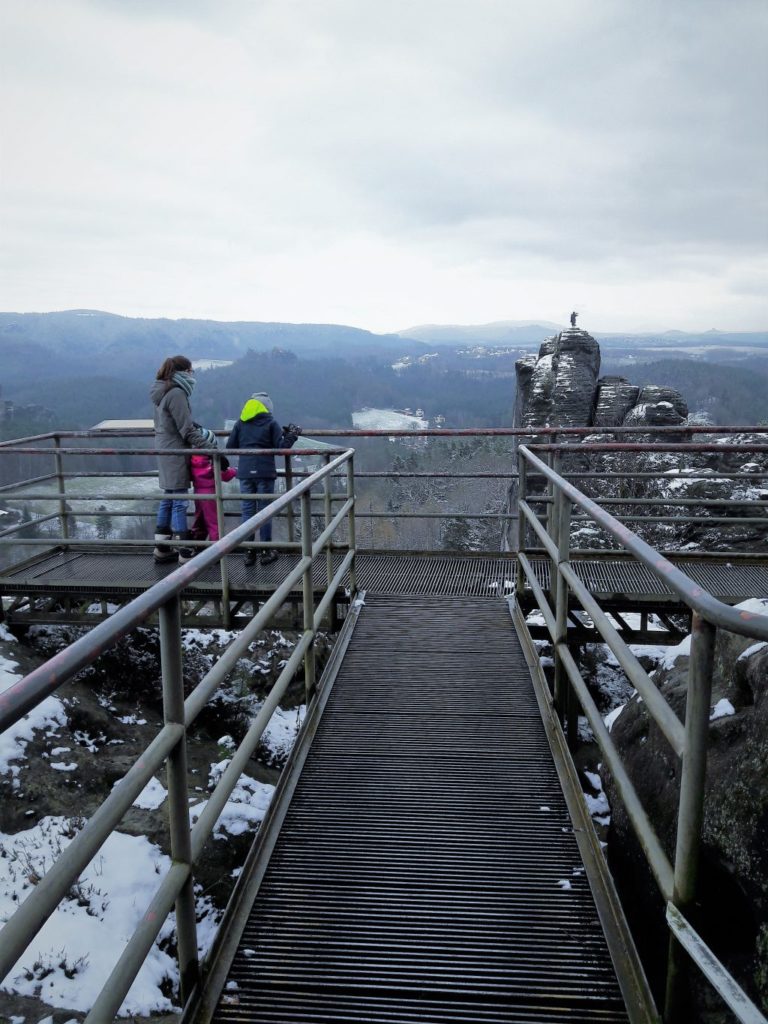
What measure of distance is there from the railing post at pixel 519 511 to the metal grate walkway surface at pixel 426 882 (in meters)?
1.51

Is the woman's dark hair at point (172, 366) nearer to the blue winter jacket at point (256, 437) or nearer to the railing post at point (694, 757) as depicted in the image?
the blue winter jacket at point (256, 437)

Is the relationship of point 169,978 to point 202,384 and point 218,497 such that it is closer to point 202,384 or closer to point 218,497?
point 218,497

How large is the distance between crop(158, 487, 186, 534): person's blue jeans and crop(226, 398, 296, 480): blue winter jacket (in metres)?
0.68

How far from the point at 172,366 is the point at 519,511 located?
3.34m

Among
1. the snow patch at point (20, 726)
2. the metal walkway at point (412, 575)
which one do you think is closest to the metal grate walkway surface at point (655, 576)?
the metal walkway at point (412, 575)

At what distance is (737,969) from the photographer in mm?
1991

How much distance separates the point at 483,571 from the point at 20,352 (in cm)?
20635

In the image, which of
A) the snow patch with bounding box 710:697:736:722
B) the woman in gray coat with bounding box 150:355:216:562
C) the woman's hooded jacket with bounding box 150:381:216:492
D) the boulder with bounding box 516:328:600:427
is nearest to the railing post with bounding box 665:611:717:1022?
the snow patch with bounding box 710:697:736:722

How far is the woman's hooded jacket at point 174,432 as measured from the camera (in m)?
6.48

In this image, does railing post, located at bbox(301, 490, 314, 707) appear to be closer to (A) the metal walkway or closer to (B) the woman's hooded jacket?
(A) the metal walkway

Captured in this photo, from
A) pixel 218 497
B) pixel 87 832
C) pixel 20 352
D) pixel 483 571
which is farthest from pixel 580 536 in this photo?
pixel 20 352

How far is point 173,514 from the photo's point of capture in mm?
7023

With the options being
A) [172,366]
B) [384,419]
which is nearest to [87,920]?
[172,366]

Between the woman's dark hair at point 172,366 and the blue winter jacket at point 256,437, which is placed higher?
the woman's dark hair at point 172,366
